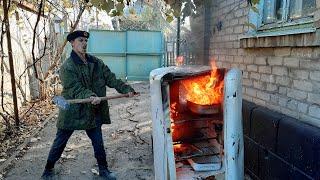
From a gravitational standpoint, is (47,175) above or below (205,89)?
below

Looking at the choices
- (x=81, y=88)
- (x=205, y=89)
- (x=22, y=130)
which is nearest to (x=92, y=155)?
(x=81, y=88)

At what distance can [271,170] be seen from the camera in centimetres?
350

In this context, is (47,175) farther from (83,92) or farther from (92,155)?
(83,92)

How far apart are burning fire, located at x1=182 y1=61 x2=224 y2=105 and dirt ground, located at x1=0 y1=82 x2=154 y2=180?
1.74m

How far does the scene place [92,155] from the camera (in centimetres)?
533

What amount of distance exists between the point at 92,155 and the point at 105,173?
3.47 ft

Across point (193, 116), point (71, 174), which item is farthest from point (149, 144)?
point (193, 116)

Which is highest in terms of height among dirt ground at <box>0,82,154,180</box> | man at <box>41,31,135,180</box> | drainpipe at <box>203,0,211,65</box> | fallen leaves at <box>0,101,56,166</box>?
drainpipe at <box>203,0,211,65</box>

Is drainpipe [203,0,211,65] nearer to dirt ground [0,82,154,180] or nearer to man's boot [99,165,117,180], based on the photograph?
dirt ground [0,82,154,180]

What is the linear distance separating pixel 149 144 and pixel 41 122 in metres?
2.89

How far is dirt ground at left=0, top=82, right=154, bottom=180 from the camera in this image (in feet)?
15.0

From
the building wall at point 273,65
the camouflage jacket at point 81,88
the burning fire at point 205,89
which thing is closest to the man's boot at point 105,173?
the camouflage jacket at point 81,88

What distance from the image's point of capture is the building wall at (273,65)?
9.73ft

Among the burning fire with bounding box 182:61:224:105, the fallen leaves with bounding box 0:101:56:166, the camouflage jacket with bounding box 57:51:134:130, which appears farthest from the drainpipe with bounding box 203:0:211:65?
the fallen leaves with bounding box 0:101:56:166
